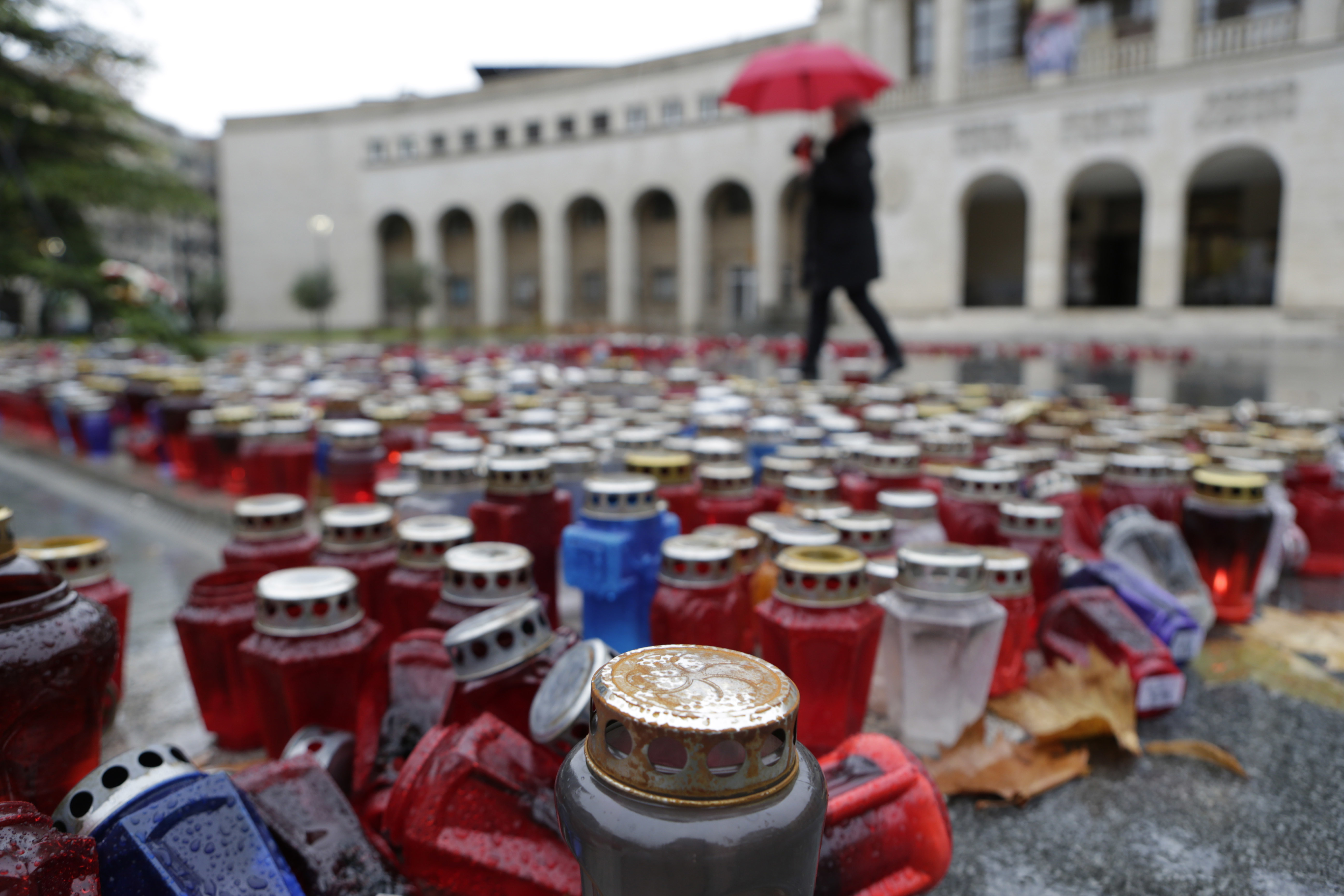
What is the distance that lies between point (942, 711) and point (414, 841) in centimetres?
75

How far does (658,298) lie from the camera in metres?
28.5

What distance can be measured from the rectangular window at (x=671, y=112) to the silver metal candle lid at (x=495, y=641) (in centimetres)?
2636

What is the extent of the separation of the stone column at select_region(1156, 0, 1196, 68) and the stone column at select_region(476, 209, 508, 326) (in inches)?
803

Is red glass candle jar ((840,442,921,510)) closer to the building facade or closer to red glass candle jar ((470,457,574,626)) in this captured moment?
red glass candle jar ((470,457,574,626))

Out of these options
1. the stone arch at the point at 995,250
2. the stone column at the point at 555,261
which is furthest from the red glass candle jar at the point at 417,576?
the stone column at the point at 555,261

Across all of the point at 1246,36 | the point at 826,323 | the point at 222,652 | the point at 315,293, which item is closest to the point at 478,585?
the point at 222,652

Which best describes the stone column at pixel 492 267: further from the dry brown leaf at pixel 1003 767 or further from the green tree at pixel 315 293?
the dry brown leaf at pixel 1003 767

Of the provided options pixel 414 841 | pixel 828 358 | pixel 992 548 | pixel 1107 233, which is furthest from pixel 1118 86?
pixel 414 841

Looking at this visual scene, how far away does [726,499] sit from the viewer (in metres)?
1.70

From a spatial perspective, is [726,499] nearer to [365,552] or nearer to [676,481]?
[676,481]

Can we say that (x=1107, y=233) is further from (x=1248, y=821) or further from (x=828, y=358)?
(x=1248, y=821)

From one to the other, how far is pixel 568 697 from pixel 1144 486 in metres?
1.62

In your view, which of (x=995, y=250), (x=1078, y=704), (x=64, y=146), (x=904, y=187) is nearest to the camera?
(x=1078, y=704)

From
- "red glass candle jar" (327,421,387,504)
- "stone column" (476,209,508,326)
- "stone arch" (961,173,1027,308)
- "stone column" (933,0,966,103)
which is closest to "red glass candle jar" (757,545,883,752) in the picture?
"red glass candle jar" (327,421,387,504)
